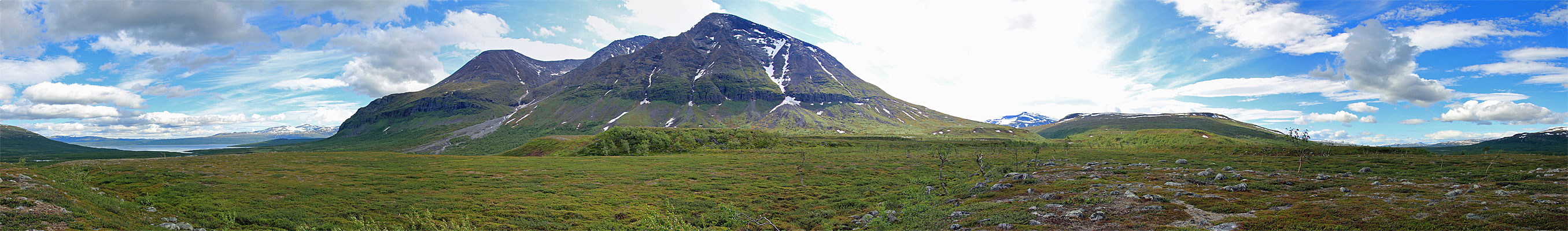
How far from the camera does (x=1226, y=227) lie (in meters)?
18.6

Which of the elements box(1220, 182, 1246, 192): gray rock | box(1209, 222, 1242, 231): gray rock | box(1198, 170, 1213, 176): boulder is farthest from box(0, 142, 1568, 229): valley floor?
box(1198, 170, 1213, 176): boulder

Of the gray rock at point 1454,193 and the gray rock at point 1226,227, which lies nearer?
the gray rock at point 1226,227

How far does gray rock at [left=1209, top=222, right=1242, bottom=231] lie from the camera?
720 inches

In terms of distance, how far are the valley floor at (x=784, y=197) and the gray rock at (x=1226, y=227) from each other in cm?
26

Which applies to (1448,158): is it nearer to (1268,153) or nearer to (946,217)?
(1268,153)

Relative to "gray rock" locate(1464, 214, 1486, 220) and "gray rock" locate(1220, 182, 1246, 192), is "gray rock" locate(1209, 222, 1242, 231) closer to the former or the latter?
"gray rock" locate(1464, 214, 1486, 220)

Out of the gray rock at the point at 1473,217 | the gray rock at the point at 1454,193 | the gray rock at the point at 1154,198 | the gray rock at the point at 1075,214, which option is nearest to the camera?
the gray rock at the point at 1473,217

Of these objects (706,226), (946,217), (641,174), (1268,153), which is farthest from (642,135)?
(1268,153)

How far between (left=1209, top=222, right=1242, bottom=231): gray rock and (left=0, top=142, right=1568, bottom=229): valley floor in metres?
0.26

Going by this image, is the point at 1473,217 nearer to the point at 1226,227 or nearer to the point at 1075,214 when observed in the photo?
the point at 1226,227

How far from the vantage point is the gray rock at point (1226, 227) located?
60.0ft

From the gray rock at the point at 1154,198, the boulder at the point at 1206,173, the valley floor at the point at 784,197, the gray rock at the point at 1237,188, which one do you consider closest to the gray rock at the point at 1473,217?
the valley floor at the point at 784,197

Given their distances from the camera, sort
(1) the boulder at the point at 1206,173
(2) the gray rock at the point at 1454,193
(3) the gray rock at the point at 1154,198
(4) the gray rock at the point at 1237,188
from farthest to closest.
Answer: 1. (1) the boulder at the point at 1206,173
2. (4) the gray rock at the point at 1237,188
3. (3) the gray rock at the point at 1154,198
4. (2) the gray rock at the point at 1454,193

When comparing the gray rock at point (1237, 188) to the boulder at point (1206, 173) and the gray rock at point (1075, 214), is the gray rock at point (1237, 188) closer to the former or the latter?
the boulder at point (1206, 173)
